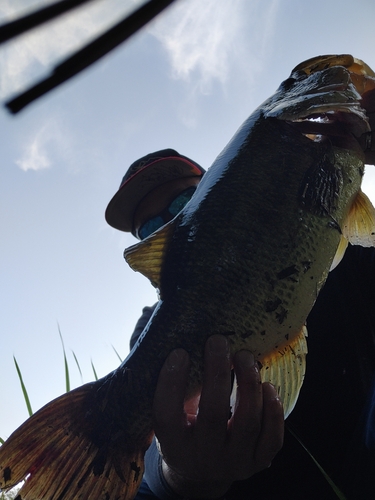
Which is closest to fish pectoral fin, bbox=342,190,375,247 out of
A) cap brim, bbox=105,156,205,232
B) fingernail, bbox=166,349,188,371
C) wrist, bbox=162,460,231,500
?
fingernail, bbox=166,349,188,371

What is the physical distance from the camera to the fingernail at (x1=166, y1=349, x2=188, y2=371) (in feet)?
5.34

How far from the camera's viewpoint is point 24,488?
1.60 m

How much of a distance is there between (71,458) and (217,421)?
636 mm

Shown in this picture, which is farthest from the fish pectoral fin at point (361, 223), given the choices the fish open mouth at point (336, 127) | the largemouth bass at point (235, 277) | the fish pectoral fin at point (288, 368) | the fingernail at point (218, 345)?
the fingernail at point (218, 345)

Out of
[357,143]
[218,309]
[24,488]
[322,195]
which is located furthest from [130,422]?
[357,143]

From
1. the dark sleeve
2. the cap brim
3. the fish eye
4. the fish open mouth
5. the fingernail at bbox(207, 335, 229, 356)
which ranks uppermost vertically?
the cap brim

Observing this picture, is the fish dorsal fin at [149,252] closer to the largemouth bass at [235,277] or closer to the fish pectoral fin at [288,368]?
the largemouth bass at [235,277]

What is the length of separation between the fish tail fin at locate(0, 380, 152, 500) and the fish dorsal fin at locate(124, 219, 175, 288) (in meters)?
0.68

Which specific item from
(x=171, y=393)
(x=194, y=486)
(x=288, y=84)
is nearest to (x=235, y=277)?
(x=171, y=393)

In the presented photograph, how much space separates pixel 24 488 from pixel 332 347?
2.04m

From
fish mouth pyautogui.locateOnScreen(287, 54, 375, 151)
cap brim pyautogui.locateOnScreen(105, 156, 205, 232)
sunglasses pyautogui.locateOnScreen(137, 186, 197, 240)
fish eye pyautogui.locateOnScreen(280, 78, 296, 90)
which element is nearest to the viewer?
fish mouth pyautogui.locateOnScreen(287, 54, 375, 151)

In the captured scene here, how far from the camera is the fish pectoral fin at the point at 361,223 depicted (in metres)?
1.95

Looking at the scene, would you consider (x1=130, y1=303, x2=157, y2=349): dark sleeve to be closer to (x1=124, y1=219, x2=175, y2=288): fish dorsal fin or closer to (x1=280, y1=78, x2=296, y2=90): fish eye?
(x1=124, y1=219, x2=175, y2=288): fish dorsal fin

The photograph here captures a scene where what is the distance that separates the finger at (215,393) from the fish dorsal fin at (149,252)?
0.52 m
